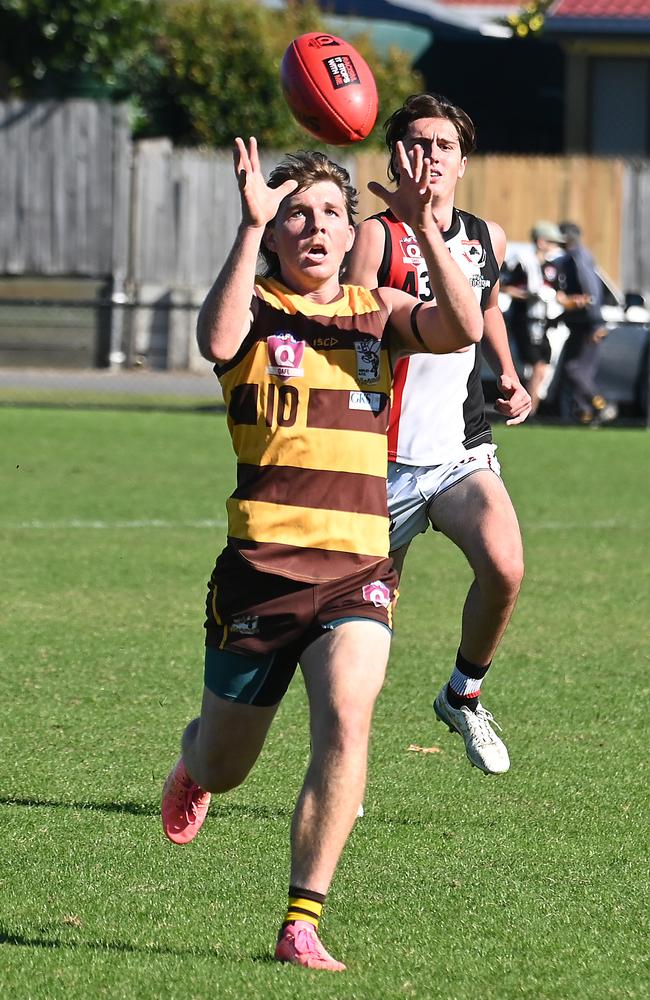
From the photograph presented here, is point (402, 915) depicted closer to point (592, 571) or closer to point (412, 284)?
point (412, 284)

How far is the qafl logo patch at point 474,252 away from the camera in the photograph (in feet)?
20.8

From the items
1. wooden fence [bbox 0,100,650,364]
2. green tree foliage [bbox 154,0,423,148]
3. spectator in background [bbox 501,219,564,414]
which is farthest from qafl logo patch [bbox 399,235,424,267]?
green tree foliage [bbox 154,0,423,148]

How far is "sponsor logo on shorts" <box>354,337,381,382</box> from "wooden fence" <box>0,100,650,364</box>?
847 inches

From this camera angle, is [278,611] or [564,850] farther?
[564,850]

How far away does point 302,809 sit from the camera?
14.6 ft

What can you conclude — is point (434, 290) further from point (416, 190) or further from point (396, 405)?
point (396, 405)

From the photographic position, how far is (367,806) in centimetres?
595

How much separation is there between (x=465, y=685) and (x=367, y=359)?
6.67 ft

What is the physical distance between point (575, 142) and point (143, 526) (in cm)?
2249

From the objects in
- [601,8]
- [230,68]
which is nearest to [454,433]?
[230,68]

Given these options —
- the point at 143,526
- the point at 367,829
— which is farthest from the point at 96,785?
the point at 143,526

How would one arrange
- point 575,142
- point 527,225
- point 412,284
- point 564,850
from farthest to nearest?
1. point 575,142
2. point 527,225
3. point 412,284
4. point 564,850

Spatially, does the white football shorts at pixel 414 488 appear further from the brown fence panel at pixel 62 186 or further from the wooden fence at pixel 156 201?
the brown fence panel at pixel 62 186

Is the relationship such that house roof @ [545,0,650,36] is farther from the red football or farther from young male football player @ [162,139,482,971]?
young male football player @ [162,139,482,971]
